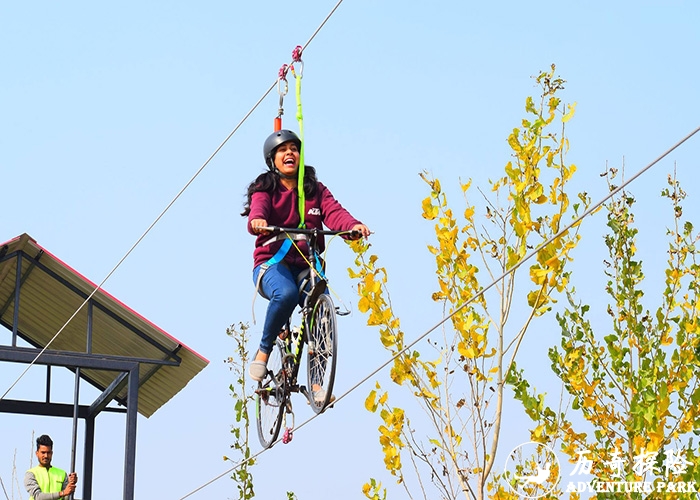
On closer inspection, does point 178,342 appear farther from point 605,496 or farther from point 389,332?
point 605,496

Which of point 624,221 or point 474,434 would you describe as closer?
point 474,434

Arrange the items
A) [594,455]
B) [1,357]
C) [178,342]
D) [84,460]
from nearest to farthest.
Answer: [594,455] → [1,357] → [178,342] → [84,460]

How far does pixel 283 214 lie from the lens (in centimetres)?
782

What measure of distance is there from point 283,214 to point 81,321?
682 centimetres

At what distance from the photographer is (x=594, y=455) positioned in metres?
8.33

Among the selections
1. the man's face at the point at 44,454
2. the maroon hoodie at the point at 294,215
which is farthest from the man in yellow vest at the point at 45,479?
the maroon hoodie at the point at 294,215

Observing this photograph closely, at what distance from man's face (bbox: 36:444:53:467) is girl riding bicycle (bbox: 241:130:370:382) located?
4.19 m

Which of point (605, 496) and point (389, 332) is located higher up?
point (389, 332)

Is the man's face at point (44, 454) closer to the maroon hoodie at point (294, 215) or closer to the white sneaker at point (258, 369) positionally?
the white sneaker at point (258, 369)

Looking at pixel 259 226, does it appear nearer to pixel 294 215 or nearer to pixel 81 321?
pixel 294 215

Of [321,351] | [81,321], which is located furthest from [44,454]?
[321,351]

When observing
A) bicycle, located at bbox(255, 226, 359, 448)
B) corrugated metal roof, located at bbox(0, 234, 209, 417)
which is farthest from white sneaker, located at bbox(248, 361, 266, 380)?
corrugated metal roof, located at bbox(0, 234, 209, 417)

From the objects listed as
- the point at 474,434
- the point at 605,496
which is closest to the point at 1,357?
the point at 474,434

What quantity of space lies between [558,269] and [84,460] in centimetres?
831
